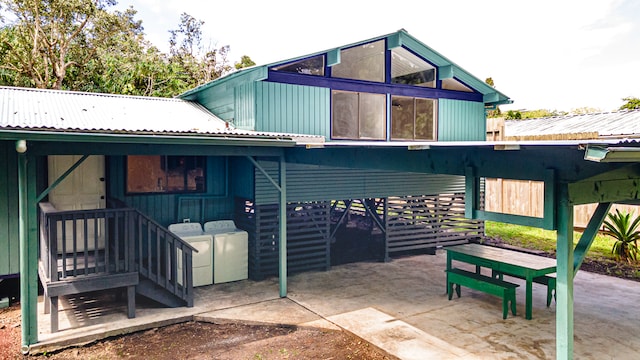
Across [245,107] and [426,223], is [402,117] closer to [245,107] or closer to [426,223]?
[426,223]

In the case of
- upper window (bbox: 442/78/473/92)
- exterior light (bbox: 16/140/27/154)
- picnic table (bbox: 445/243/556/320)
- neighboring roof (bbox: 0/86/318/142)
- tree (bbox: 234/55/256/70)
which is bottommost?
picnic table (bbox: 445/243/556/320)

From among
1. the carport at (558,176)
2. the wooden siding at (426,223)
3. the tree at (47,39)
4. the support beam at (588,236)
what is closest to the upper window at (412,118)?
the wooden siding at (426,223)

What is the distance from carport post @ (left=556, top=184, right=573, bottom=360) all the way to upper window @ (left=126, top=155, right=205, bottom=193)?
6070mm

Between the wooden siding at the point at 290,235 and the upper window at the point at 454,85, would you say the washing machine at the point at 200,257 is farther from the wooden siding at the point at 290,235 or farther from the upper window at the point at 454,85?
the upper window at the point at 454,85

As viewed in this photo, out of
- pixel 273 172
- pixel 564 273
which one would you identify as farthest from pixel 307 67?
pixel 564 273

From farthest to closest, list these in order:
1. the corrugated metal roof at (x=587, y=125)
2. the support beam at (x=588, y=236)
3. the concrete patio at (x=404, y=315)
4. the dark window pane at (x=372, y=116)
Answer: the corrugated metal roof at (x=587, y=125), the dark window pane at (x=372, y=116), the concrete patio at (x=404, y=315), the support beam at (x=588, y=236)

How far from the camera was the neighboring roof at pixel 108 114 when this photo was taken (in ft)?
17.8

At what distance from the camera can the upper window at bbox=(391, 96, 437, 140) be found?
924 centimetres

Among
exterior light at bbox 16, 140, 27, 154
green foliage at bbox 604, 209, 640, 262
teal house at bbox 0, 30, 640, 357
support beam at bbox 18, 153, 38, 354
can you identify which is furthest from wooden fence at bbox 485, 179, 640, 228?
exterior light at bbox 16, 140, 27, 154

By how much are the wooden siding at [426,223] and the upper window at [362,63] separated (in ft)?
9.04

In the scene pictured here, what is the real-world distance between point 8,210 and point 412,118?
23.8 feet

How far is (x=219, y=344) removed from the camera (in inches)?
209

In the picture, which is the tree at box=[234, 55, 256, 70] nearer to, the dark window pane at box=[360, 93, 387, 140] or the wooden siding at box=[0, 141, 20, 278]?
the dark window pane at box=[360, 93, 387, 140]

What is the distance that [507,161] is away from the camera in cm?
413
